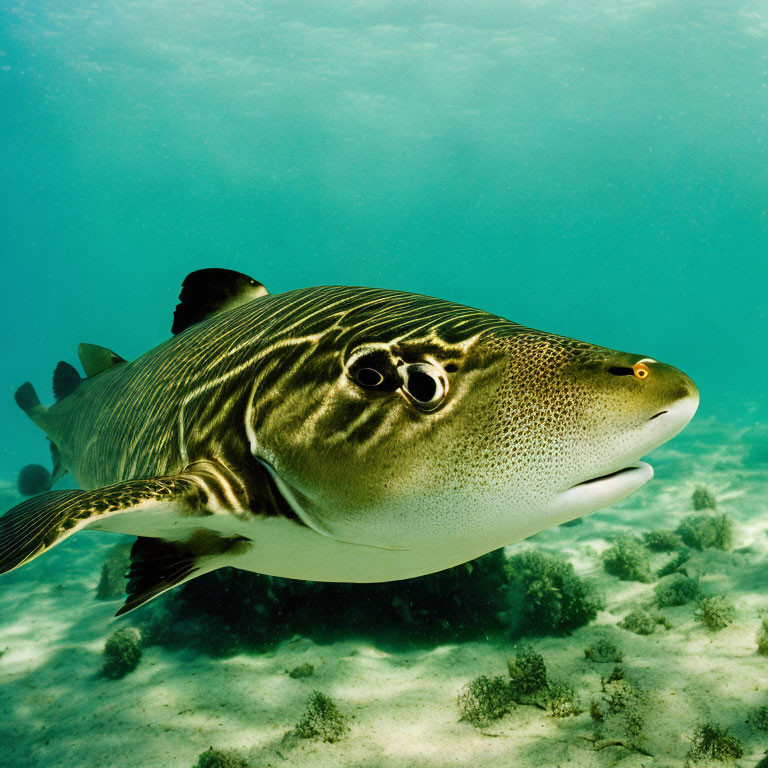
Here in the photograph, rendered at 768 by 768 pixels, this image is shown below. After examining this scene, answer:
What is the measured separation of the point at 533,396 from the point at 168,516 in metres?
1.19

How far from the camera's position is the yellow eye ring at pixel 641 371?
4.11ft

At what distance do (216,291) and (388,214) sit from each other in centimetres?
13620

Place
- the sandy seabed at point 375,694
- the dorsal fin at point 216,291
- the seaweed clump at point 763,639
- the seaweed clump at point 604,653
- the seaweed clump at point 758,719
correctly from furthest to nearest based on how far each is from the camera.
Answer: the seaweed clump at point 604,653 → the seaweed clump at point 763,639 → the sandy seabed at point 375,694 → the seaweed clump at point 758,719 → the dorsal fin at point 216,291

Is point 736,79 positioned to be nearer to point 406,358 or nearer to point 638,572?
point 638,572

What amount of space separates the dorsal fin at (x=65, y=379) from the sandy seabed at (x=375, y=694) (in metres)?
3.58

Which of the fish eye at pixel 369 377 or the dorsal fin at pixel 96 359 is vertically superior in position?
the dorsal fin at pixel 96 359

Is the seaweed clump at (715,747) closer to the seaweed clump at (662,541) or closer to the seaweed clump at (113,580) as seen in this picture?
the seaweed clump at (662,541)

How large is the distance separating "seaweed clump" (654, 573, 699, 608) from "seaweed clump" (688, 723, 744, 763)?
3.31 meters

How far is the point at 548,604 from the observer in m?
6.43

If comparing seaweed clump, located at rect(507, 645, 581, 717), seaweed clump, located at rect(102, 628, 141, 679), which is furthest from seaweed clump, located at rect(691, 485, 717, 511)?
seaweed clump, located at rect(102, 628, 141, 679)

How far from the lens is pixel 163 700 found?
5.70 m

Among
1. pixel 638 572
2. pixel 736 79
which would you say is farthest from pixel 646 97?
pixel 638 572

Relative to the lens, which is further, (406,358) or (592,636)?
(592,636)

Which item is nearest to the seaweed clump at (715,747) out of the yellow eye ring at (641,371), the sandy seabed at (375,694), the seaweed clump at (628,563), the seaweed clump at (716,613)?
the sandy seabed at (375,694)
